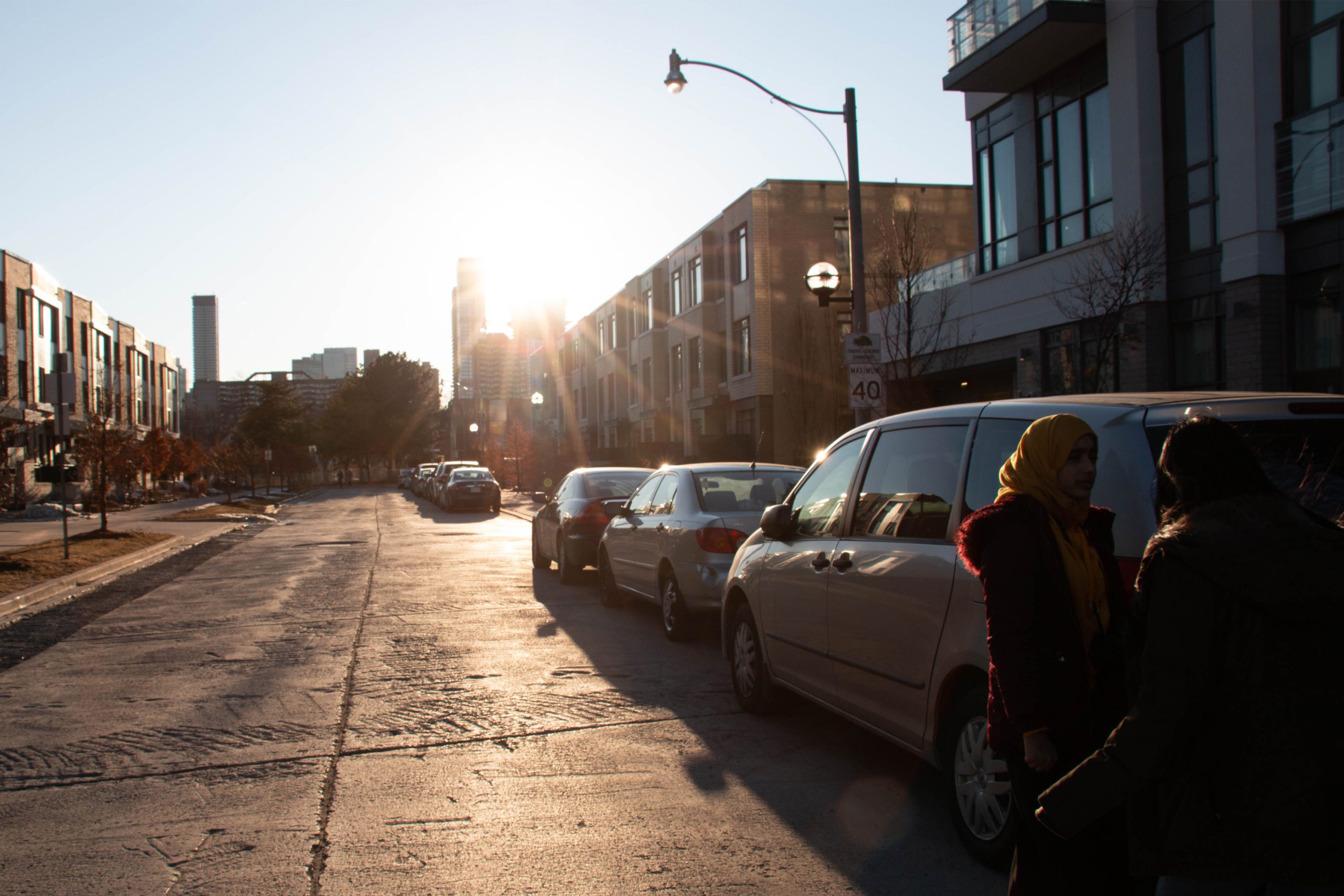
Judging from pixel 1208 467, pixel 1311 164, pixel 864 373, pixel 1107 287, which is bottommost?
pixel 1208 467

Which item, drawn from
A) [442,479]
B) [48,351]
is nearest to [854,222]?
[442,479]

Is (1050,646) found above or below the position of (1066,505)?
below

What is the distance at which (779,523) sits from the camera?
5977mm

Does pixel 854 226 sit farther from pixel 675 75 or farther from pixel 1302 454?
pixel 1302 454

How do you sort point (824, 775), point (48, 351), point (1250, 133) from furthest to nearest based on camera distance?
point (48, 351) → point (1250, 133) → point (824, 775)

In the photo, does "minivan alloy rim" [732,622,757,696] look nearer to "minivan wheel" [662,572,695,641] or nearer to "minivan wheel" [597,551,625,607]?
"minivan wheel" [662,572,695,641]

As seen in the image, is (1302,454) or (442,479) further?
(442,479)

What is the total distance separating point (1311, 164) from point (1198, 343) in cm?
325

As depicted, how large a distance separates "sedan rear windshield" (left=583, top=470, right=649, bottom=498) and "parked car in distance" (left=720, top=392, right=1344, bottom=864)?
7.54m

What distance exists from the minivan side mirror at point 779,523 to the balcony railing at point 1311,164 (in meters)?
11.8

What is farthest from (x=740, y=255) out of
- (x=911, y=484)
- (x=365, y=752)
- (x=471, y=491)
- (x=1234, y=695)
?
(x=1234, y=695)

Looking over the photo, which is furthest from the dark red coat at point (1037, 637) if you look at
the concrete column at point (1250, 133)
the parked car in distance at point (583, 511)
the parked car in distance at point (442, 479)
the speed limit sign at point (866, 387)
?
the parked car in distance at point (442, 479)

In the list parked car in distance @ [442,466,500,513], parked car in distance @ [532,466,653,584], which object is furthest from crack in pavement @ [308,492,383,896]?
parked car in distance @ [442,466,500,513]

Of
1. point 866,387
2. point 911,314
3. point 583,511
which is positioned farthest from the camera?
point 911,314
